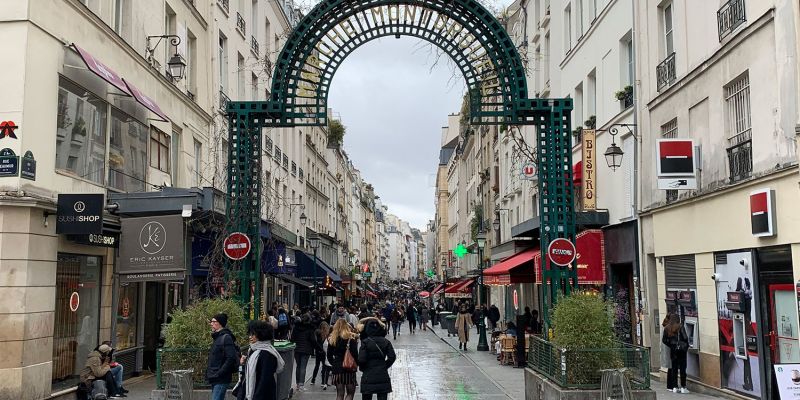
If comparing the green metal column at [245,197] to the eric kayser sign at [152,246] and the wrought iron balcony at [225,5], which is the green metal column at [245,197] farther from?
the wrought iron balcony at [225,5]

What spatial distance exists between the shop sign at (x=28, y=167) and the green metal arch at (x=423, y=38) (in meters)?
4.24

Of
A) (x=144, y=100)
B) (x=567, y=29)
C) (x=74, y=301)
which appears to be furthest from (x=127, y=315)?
(x=567, y=29)

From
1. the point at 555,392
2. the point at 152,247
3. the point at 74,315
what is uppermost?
the point at 152,247

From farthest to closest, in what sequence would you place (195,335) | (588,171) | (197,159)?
1. (197,159)
2. (588,171)
3. (195,335)

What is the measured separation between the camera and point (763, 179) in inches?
463

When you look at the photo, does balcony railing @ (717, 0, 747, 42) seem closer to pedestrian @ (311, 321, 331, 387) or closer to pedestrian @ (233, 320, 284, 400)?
pedestrian @ (233, 320, 284, 400)

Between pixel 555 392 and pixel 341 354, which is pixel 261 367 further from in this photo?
pixel 555 392

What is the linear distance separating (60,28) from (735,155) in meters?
12.9

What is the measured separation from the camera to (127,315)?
17672 millimetres

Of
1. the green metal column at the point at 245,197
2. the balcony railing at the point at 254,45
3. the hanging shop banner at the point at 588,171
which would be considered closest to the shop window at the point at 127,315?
the green metal column at the point at 245,197

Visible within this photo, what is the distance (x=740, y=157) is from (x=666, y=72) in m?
4.12

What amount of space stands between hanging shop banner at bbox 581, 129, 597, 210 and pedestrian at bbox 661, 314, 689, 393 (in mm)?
6011

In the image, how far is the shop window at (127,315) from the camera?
1714 cm

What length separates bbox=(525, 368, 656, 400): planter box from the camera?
9.85m
